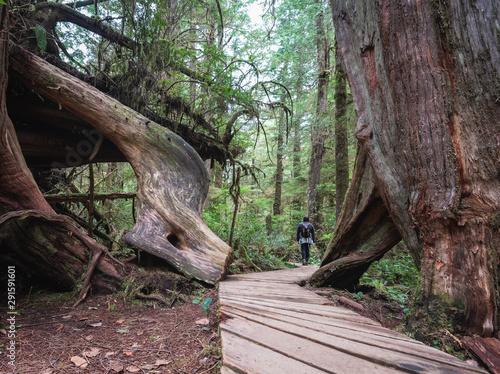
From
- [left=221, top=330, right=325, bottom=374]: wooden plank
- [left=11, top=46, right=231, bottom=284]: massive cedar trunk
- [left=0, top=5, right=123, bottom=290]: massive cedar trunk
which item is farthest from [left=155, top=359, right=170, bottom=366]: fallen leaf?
[left=0, top=5, right=123, bottom=290]: massive cedar trunk

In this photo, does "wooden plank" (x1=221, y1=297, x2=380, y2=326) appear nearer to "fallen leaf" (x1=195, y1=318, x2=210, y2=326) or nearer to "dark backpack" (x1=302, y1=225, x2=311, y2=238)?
"fallen leaf" (x1=195, y1=318, x2=210, y2=326)

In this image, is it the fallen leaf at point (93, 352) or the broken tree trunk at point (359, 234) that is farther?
the broken tree trunk at point (359, 234)

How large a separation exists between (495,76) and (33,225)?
18.6ft

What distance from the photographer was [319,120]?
1088 centimetres

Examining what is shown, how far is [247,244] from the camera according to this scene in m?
7.88

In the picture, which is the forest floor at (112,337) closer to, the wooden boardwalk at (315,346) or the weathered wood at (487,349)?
the wooden boardwalk at (315,346)

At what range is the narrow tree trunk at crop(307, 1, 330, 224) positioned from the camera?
11.1 m

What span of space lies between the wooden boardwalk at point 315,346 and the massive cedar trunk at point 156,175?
1828 millimetres

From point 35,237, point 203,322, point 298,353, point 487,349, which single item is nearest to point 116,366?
point 203,322

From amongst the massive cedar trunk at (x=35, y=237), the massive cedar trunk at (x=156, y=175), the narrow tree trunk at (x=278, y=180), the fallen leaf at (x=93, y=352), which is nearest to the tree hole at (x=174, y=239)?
the massive cedar trunk at (x=156, y=175)

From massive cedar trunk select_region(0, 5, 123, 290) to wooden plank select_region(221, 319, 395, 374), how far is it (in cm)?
265

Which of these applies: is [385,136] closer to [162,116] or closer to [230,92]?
[230,92]

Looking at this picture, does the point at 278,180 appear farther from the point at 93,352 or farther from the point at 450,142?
the point at 93,352

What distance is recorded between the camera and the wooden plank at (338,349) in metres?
1.36
